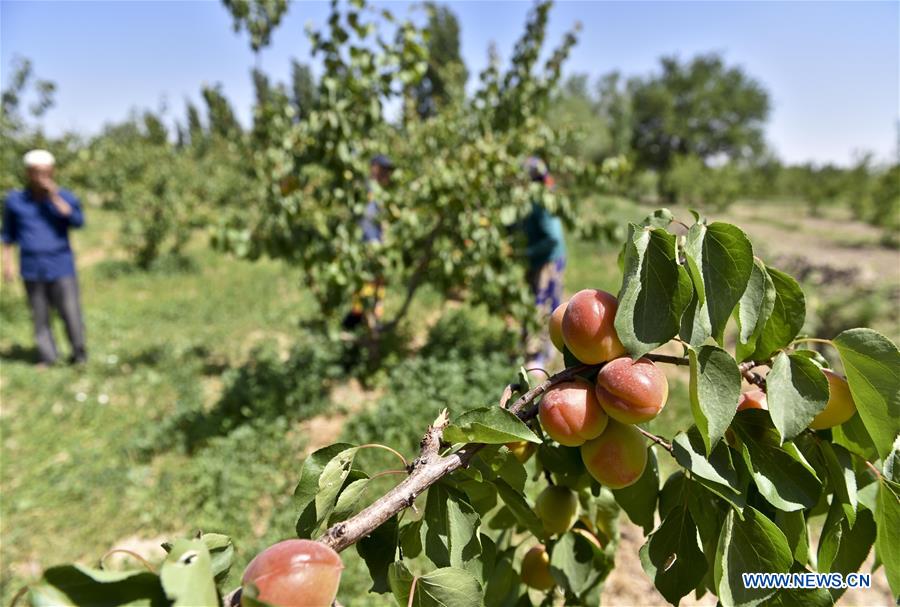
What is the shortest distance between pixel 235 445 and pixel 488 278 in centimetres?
216

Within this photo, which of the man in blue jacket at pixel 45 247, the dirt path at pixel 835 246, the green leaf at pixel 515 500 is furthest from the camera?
the dirt path at pixel 835 246

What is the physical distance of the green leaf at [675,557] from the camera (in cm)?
75

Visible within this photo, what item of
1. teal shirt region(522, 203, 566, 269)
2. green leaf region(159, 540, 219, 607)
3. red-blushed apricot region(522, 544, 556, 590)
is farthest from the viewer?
teal shirt region(522, 203, 566, 269)

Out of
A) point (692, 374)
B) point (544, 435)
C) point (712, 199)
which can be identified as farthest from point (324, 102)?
point (712, 199)

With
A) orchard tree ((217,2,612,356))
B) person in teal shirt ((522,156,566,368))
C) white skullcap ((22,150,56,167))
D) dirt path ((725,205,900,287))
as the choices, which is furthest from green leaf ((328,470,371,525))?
dirt path ((725,205,900,287))

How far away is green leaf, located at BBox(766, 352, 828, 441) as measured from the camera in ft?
2.07

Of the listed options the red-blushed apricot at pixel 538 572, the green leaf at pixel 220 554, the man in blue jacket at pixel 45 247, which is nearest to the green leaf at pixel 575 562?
the red-blushed apricot at pixel 538 572

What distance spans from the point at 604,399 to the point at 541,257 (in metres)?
3.85

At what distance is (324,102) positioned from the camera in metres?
3.48

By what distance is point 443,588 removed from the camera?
655 mm

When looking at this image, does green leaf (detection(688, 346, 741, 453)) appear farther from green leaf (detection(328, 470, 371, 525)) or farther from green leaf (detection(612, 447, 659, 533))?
green leaf (detection(328, 470, 371, 525))

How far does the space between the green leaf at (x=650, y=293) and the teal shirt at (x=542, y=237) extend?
364 cm

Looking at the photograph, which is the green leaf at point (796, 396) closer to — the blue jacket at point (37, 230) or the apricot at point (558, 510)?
the apricot at point (558, 510)

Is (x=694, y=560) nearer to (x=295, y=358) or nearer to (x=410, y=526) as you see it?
(x=410, y=526)
